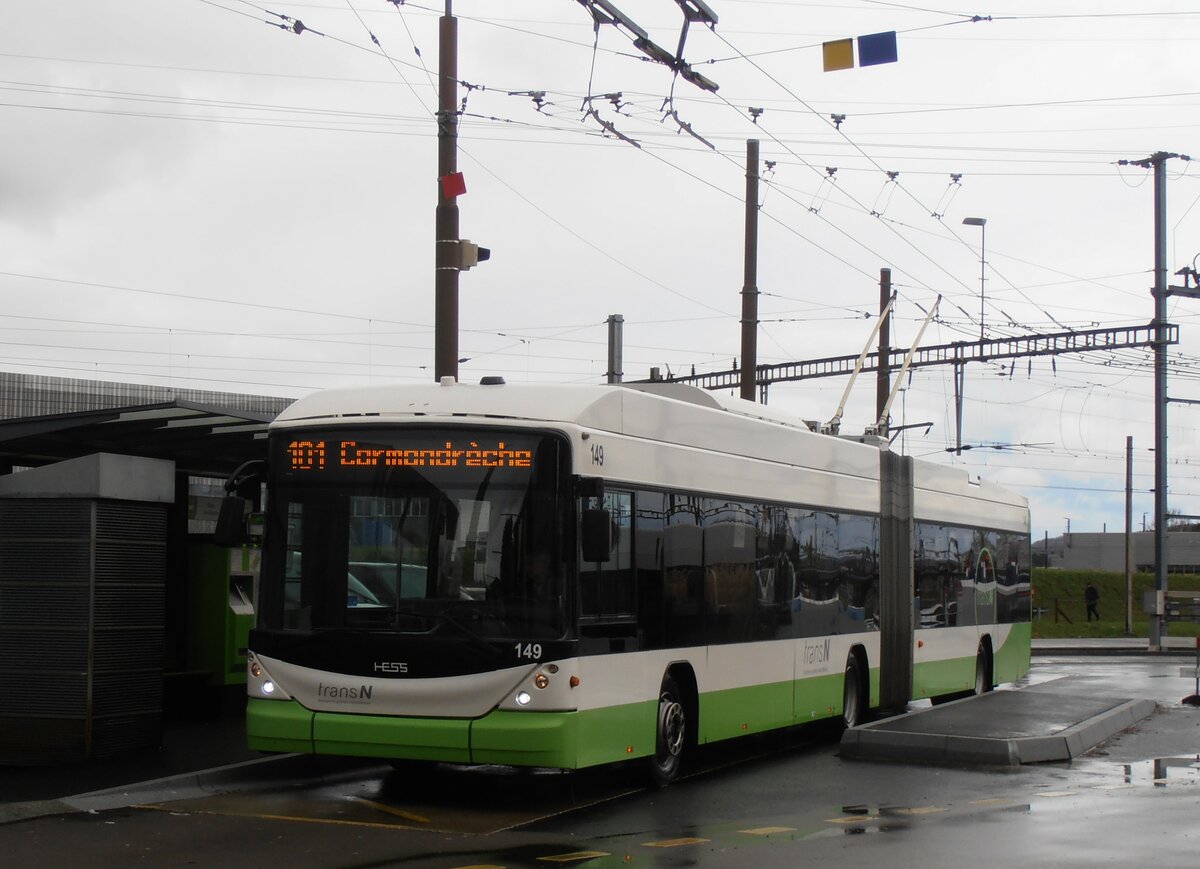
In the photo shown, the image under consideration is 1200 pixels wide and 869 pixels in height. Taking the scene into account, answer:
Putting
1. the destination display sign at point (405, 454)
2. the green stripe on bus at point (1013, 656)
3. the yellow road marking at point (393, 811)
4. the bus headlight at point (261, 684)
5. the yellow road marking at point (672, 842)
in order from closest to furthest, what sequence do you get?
the yellow road marking at point (672, 842)
the yellow road marking at point (393, 811)
the destination display sign at point (405, 454)
the bus headlight at point (261, 684)
the green stripe on bus at point (1013, 656)

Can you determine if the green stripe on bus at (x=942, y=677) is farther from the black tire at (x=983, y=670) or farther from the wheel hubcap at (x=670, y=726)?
the wheel hubcap at (x=670, y=726)

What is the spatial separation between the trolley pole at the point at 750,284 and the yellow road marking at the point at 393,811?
12489 mm

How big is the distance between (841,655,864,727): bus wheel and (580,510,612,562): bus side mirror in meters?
6.56

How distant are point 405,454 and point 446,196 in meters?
4.97

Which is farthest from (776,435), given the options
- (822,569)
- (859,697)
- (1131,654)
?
(1131,654)

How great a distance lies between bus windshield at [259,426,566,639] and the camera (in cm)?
1113

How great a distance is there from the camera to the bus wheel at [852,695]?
17.2 m

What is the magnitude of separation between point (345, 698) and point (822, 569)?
21.6 ft

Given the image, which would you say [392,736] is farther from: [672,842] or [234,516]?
[672,842]

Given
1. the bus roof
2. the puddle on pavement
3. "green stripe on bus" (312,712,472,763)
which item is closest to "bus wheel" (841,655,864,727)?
the bus roof

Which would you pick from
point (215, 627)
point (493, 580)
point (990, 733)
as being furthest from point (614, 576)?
point (215, 627)

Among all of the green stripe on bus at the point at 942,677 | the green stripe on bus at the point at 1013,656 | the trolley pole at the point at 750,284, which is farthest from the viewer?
the trolley pole at the point at 750,284

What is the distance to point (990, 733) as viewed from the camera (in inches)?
598

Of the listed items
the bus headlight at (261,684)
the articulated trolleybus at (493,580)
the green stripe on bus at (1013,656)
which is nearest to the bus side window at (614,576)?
the articulated trolleybus at (493,580)
